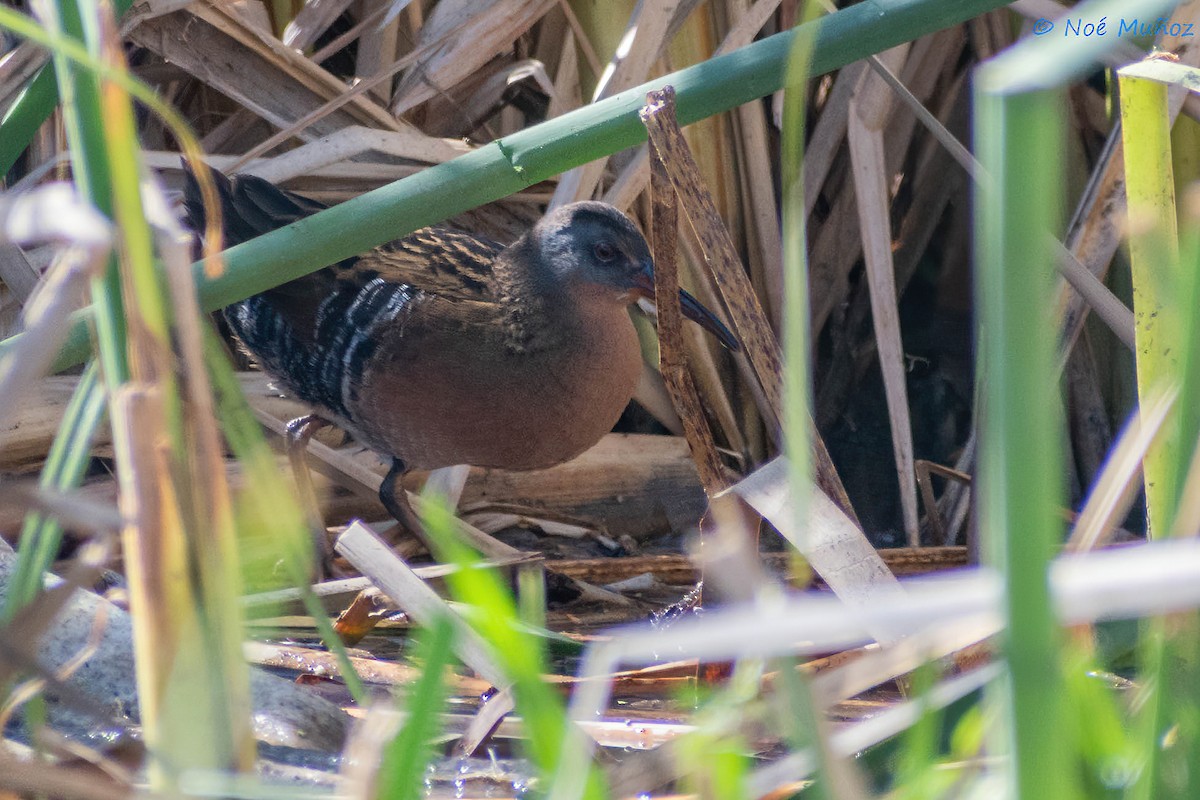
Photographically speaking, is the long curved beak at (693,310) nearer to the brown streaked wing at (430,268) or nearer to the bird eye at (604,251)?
the bird eye at (604,251)

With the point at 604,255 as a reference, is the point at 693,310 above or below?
below

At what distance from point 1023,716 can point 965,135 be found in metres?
2.76

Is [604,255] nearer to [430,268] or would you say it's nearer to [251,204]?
[430,268]

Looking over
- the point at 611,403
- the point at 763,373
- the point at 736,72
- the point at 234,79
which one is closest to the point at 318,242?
the point at 736,72

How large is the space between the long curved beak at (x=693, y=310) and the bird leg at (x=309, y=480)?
0.73 metres

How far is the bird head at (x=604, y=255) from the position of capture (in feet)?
8.50

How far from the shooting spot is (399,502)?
2.74 m

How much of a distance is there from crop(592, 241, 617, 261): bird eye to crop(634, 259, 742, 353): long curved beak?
6cm

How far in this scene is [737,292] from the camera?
1707mm

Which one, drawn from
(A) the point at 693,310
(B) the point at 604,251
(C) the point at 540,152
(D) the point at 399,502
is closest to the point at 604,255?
(B) the point at 604,251

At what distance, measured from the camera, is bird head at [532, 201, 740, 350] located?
2592 mm

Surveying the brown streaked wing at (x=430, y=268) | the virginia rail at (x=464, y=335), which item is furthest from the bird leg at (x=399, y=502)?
the brown streaked wing at (x=430, y=268)

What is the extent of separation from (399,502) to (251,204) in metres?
0.67

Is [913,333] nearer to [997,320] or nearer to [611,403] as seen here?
[611,403]
